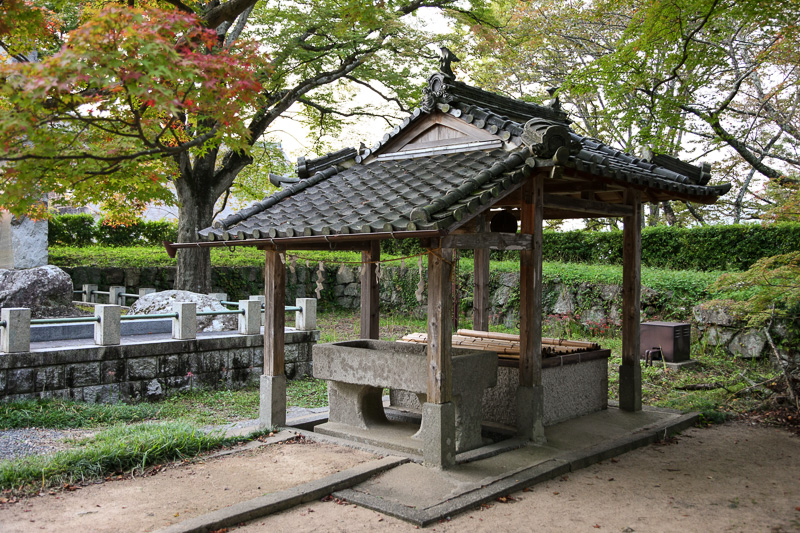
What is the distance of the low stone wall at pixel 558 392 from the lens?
7.41m

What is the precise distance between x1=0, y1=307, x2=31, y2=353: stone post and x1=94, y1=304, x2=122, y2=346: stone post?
99 cm

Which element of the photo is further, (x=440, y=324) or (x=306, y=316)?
(x=306, y=316)

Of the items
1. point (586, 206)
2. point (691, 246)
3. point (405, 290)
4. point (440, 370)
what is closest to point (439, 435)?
point (440, 370)

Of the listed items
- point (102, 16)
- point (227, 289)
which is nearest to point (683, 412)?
point (102, 16)

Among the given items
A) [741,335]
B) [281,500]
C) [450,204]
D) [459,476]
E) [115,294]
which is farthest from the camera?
[115,294]

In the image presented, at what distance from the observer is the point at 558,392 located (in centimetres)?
776

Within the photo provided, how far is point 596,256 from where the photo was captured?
1842 cm

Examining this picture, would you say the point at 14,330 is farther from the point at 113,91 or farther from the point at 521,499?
the point at 521,499

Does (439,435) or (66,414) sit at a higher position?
(439,435)

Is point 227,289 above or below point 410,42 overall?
below

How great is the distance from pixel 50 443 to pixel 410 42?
11.5 m

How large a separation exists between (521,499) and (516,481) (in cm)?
25

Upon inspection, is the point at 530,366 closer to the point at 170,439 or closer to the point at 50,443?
the point at 170,439

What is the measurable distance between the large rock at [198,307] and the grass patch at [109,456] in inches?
213
